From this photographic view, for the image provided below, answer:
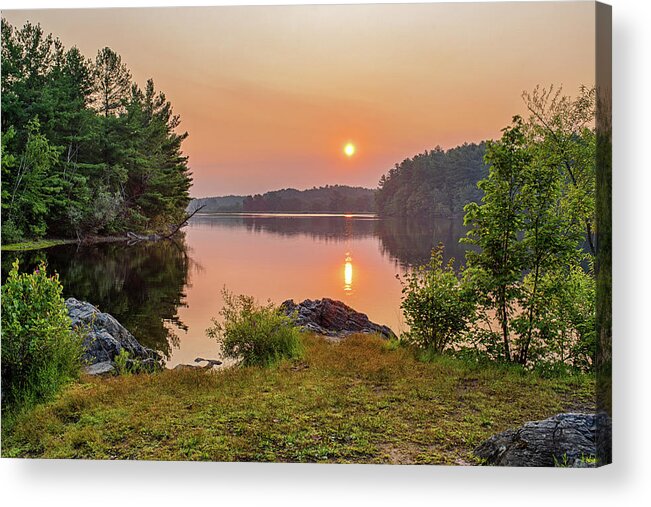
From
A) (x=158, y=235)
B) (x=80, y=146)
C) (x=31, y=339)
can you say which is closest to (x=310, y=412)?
(x=158, y=235)

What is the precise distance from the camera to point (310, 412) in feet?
15.3

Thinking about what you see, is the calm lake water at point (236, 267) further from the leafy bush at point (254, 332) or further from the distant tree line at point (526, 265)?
the distant tree line at point (526, 265)

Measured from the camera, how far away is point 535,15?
4.38m

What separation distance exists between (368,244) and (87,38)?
2754 mm

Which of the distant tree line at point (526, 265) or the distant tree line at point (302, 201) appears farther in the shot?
the distant tree line at point (302, 201)

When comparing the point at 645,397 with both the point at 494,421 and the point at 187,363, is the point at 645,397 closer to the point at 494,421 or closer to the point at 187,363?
the point at 494,421

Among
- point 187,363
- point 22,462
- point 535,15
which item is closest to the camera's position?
point 535,15

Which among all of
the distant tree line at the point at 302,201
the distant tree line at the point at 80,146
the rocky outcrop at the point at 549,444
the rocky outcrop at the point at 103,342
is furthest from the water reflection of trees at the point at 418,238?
the rocky outcrop at the point at 103,342

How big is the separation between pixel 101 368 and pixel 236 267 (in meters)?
1.47

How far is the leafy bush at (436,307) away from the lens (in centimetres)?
525

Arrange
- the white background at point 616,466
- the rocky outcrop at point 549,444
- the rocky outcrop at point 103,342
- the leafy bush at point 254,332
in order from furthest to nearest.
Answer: the rocky outcrop at point 103,342 < the leafy bush at point 254,332 < the white background at point 616,466 < the rocky outcrop at point 549,444

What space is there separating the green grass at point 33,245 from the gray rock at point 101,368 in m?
1.07

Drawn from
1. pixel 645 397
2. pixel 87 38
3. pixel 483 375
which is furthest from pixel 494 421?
pixel 87 38

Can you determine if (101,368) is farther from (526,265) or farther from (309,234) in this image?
(526,265)
